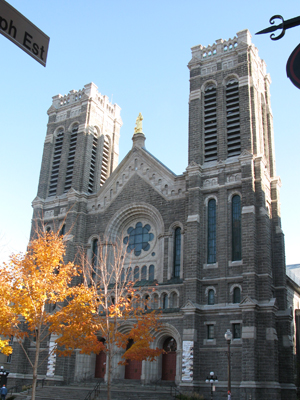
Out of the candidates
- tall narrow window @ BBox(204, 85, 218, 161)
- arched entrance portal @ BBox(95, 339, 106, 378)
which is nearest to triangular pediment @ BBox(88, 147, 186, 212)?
tall narrow window @ BBox(204, 85, 218, 161)

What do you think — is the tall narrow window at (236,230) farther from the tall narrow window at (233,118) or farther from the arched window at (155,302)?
the arched window at (155,302)

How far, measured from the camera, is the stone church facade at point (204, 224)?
29.0 m

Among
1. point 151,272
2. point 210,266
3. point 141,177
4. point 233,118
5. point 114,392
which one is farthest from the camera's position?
point 141,177

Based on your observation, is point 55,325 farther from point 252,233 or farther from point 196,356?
point 252,233

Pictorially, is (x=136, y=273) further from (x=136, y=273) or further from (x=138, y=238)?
(x=138, y=238)

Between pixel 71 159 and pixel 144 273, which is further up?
pixel 71 159

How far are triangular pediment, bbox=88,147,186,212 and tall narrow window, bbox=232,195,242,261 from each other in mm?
4575

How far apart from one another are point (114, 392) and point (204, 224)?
12990mm

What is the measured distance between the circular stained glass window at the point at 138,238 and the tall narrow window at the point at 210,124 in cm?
770

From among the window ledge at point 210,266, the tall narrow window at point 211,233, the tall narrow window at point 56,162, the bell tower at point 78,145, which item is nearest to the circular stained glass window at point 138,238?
the tall narrow window at point 211,233

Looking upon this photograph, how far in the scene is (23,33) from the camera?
5230mm

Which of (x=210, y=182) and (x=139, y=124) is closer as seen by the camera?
(x=210, y=182)

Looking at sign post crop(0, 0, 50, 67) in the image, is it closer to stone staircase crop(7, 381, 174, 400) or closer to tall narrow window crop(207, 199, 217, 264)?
stone staircase crop(7, 381, 174, 400)

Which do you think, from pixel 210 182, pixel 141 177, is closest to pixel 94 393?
pixel 210 182
